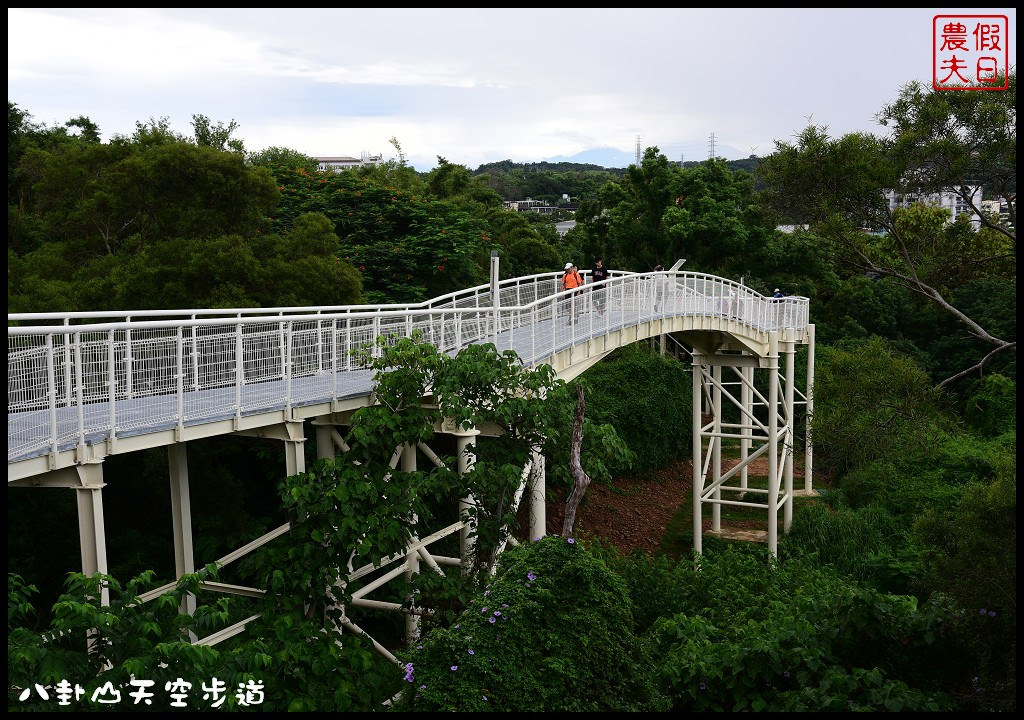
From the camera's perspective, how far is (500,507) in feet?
31.9

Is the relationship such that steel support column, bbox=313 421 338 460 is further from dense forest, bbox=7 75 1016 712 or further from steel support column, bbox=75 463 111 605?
steel support column, bbox=75 463 111 605

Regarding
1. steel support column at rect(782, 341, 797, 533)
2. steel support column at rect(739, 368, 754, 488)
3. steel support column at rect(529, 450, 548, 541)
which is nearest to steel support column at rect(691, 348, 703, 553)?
steel support column at rect(739, 368, 754, 488)

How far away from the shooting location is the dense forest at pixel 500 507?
23.7ft

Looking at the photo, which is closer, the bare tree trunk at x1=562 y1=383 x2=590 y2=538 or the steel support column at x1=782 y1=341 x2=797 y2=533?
the bare tree trunk at x1=562 y1=383 x2=590 y2=538

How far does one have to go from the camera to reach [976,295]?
1359 inches

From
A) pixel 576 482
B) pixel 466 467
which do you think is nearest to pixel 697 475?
pixel 466 467

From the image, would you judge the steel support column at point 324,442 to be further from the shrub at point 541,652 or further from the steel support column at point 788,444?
the steel support column at point 788,444

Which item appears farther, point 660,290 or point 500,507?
point 660,290

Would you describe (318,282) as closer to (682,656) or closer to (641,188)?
(682,656)

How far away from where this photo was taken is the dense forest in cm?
722

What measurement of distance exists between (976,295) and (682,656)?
30.9 meters

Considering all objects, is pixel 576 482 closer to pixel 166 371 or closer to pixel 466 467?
pixel 466 467

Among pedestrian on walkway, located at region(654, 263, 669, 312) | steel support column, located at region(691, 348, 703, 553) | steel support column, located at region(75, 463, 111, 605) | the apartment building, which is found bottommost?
steel support column, located at region(691, 348, 703, 553)

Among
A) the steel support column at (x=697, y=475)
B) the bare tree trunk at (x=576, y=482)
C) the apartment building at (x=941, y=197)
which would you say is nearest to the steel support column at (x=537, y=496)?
the bare tree trunk at (x=576, y=482)
